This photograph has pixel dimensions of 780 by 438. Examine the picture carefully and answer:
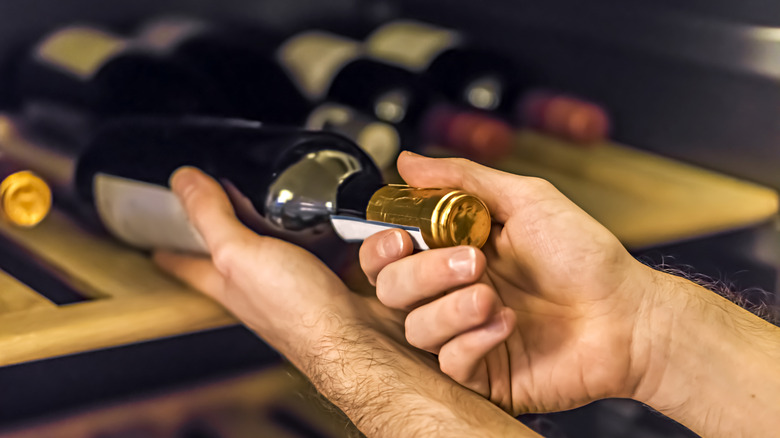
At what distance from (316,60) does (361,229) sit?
1.23ft

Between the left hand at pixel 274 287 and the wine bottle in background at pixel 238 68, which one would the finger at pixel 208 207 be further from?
the wine bottle in background at pixel 238 68

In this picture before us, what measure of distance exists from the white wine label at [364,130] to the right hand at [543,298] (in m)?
0.20

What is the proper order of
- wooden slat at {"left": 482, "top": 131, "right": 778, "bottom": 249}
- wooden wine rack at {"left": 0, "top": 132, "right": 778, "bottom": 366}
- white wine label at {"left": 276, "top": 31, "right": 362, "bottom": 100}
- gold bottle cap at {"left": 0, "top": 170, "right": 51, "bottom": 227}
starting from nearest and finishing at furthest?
wooden wine rack at {"left": 0, "top": 132, "right": 778, "bottom": 366} < gold bottle cap at {"left": 0, "top": 170, "right": 51, "bottom": 227} < wooden slat at {"left": 482, "top": 131, "right": 778, "bottom": 249} < white wine label at {"left": 276, "top": 31, "right": 362, "bottom": 100}

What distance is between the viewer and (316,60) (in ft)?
2.42

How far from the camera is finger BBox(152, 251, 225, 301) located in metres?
0.47

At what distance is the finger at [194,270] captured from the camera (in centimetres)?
47

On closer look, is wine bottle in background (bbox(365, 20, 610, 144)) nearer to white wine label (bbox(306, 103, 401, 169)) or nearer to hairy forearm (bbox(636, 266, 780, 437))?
white wine label (bbox(306, 103, 401, 169))

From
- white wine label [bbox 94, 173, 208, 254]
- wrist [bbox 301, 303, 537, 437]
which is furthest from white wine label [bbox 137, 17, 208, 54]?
wrist [bbox 301, 303, 537, 437]

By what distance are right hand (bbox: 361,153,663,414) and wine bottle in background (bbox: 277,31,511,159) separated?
300mm

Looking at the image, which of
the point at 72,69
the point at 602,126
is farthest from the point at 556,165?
the point at 72,69

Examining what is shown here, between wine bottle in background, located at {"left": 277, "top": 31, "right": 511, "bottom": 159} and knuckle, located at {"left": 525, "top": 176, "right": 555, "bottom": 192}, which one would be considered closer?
knuckle, located at {"left": 525, "top": 176, "right": 555, "bottom": 192}

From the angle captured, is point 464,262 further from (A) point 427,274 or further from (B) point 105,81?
(B) point 105,81

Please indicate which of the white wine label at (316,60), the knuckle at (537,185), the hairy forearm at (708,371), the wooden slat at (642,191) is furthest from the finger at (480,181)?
the white wine label at (316,60)

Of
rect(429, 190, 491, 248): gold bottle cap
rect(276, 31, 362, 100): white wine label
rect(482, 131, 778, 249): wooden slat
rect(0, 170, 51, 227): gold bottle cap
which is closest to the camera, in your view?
rect(429, 190, 491, 248): gold bottle cap
